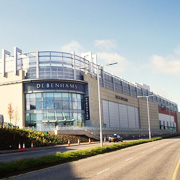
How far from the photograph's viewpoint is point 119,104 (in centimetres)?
9100

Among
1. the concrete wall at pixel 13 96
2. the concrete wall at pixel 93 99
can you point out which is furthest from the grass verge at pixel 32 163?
the concrete wall at pixel 93 99

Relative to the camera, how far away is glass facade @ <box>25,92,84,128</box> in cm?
6419

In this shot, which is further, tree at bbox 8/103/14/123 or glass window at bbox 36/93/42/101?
glass window at bbox 36/93/42/101

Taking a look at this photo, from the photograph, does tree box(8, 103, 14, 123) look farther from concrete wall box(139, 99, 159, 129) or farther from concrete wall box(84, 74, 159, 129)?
concrete wall box(139, 99, 159, 129)

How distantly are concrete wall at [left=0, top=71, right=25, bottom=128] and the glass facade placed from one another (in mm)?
1621

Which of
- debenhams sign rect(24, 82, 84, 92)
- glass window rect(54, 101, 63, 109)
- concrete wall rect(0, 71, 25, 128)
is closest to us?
concrete wall rect(0, 71, 25, 128)

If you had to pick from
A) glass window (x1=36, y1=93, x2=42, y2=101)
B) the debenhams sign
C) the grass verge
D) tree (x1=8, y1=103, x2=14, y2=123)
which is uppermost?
the debenhams sign

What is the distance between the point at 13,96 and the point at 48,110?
9.56 metres

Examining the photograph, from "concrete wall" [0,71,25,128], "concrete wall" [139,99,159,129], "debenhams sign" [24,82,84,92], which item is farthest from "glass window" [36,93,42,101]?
"concrete wall" [139,99,159,129]

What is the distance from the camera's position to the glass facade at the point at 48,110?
64188 mm

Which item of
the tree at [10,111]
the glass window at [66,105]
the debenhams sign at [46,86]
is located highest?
the debenhams sign at [46,86]

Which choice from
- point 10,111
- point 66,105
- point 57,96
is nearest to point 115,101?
point 66,105

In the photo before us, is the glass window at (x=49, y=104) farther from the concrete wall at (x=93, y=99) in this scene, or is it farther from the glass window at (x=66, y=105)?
the concrete wall at (x=93, y=99)

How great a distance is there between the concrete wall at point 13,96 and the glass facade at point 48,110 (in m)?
1.62
